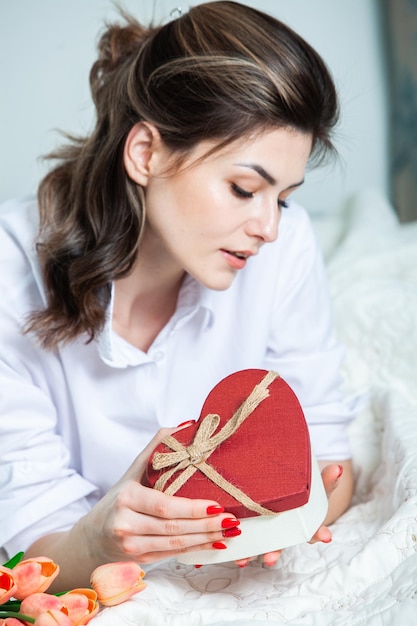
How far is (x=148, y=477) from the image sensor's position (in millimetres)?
943

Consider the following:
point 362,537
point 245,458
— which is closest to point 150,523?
point 245,458

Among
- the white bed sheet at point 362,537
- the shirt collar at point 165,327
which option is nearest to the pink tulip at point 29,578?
the white bed sheet at point 362,537

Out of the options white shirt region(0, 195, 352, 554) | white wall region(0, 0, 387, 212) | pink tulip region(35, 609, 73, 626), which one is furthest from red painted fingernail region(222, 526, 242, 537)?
white wall region(0, 0, 387, 212)

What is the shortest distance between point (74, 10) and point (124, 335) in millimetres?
1174

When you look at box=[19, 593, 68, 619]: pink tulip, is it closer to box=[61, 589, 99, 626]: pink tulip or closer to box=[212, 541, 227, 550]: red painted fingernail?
box=[61, 589, 99, 626]: pink tulip

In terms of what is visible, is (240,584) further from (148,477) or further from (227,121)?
(227,121)

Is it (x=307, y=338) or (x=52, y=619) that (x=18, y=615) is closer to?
(x=52, y=619)

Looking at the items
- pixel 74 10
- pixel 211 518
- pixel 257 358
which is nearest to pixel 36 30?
pixel 74 10

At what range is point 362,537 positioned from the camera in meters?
1.19

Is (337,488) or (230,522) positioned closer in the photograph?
(230,522)

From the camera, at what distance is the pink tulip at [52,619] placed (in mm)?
747

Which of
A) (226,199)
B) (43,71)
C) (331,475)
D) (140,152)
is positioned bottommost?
(331,475)

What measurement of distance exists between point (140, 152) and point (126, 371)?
1.22ft

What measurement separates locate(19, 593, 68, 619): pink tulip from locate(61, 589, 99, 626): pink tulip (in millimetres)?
20
